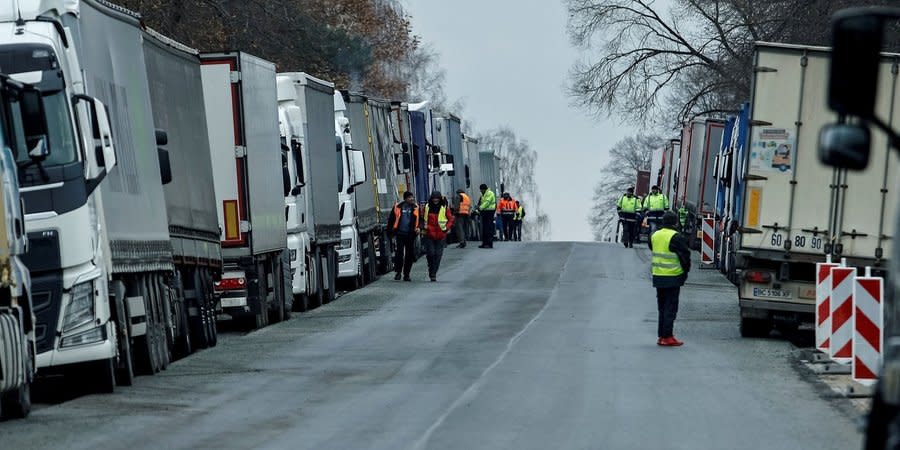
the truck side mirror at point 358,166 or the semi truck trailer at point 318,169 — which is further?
the truck side mirror at point 358,166

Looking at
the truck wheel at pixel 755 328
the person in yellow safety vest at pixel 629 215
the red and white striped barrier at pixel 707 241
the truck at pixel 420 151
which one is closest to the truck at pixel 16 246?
the truck wheel at pixel 755 328

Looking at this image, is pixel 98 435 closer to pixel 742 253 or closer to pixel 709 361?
pixel 709 361

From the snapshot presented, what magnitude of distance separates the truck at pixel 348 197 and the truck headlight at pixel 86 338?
17462mm

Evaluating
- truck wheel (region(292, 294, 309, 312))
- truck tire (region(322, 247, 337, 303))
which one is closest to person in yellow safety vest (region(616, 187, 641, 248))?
truck tire (region(322, 247, 337, 303))

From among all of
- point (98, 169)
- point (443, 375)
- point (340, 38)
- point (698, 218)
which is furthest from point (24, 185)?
point (340, 38)

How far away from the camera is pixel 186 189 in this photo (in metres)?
20.2

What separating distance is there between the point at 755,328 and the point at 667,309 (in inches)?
73.7

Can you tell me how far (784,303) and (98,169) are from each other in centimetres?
910

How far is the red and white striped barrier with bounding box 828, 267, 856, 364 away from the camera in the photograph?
1766cm

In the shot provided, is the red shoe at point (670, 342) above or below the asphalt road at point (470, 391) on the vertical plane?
below

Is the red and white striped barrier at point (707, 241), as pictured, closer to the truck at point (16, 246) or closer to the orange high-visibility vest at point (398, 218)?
the orange high-visibility vest at point (398, 218)

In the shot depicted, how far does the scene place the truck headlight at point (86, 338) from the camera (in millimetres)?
14750

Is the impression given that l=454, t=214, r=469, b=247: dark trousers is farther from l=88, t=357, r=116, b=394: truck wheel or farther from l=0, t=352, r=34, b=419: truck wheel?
l=0, t=352, r=34, b=419: truck wheel

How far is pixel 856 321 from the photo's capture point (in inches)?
623
